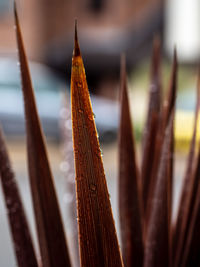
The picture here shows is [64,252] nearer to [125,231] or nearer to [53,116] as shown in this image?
[125,231]

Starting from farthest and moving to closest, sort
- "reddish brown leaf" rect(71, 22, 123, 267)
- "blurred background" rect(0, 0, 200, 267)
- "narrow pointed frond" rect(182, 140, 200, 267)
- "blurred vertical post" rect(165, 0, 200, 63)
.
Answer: "blurred vertical post" rect(165, 0, 200, 63)
"blurred background" rect(0, 0, 200, 267)
"narrow pointed frond" rect(182, 140, 200, 267)
"reddish brown leaf" rect(71, 22, 123, 267)

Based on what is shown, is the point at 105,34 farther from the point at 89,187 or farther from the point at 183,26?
the point at 89,187

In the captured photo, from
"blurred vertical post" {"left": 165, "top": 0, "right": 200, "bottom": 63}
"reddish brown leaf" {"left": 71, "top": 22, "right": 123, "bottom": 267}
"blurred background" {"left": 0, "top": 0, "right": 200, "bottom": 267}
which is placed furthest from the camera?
"blurred vertical post" {"left": 165, "top": 0, "right": 200, "bottom": 63}

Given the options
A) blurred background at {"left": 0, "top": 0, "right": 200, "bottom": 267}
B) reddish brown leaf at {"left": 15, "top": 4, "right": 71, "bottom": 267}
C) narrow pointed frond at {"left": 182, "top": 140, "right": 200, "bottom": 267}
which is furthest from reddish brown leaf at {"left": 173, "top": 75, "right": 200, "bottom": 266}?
blurred background at {"left": 0, "top": 0, "right": 200, "bottom": 267}

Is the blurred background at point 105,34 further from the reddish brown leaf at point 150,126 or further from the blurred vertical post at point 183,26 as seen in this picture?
the reddish brown leaf at point 150,126

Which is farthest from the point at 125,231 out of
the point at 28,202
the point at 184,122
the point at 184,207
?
the point at 184,122

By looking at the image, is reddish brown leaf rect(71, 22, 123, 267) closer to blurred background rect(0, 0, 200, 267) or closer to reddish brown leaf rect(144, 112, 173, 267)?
reddish brown leaf rect(144, 112, 173, 267)

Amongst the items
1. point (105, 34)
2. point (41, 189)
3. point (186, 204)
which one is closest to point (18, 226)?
point (41, 189)
